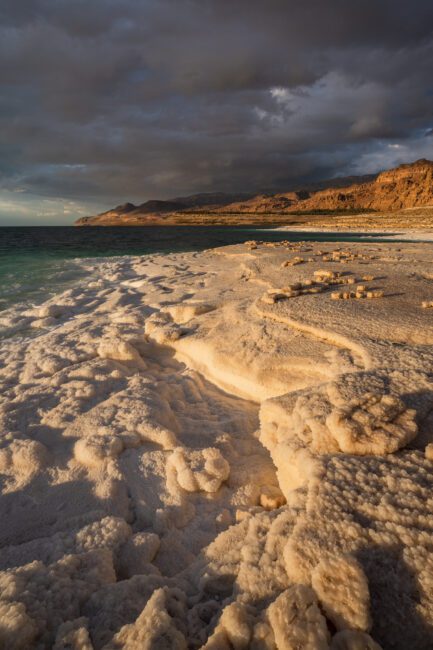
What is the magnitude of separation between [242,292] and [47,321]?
4.44 meters

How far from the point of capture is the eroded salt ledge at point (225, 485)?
155 centimetres

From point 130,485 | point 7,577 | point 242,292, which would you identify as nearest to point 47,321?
point 242,292

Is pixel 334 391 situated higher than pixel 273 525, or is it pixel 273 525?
pixel 334 391

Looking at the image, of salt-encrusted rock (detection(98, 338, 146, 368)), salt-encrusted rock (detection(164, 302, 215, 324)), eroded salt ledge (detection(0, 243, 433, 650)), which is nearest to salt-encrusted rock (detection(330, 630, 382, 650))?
eroded salt ledge (detection(0, 243, 433, 650))

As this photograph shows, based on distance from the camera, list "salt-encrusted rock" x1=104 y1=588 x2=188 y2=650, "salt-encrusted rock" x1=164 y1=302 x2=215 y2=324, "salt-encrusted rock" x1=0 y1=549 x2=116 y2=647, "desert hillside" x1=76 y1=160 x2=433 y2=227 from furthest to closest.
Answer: "desert hillside" x1=76 y1=160 x2=433 y2=227, "salt-encrusted rock" x1=164 y1=302 x2=215 y2=324, "salt-encrusted rock" x1=0 y1=549 x2=116 y2=647, "salt-encrusted rock" x1=104 y1=588 x2=188 y2=650

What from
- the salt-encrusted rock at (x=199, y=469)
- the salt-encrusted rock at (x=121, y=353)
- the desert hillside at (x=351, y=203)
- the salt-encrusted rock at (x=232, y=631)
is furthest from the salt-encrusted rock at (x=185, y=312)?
the desert hillside at (x=351, y=203)

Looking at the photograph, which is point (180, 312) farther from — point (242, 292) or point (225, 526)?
point (225, 526)

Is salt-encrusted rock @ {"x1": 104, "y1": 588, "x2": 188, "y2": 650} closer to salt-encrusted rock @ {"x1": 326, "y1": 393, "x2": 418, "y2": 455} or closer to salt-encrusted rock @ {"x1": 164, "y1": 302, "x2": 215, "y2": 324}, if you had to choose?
salt-encrusted rock @ {"x1": 326, "y1": 393, "x2": 418, "y2": 455}

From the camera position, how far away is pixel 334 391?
2.79m

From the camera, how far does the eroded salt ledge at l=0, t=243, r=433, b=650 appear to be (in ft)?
5.10

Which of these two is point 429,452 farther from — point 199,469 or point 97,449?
point 97,449

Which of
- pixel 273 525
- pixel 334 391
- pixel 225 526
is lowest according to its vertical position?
pixel 225 526

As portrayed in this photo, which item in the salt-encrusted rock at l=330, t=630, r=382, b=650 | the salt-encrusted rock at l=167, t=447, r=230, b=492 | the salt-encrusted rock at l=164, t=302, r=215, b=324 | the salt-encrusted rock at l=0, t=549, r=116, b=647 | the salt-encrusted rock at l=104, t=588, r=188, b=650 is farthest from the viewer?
the salt-encrusted rock at l=164, t=302, r=215, b=324

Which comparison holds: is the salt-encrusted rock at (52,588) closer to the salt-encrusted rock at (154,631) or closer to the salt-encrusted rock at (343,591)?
the salt-encrusted rock at (154,631)
